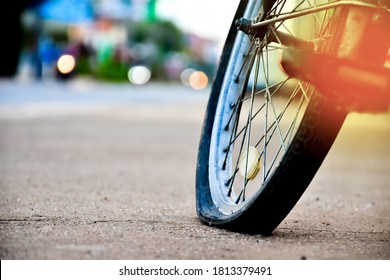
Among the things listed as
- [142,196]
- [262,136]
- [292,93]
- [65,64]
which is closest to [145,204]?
[142,196]

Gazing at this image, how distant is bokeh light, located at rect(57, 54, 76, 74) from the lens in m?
28.9

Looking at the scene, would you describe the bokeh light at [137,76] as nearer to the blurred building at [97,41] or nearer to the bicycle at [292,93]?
the blurred building at [97,41]

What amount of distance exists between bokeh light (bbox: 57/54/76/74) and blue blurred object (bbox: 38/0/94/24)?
4.91 feet

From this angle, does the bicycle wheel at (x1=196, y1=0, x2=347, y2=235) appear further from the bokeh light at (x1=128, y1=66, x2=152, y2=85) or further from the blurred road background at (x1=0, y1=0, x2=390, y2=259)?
the bokeh light at (x1=128, y1=66, x2=152, y2=85)

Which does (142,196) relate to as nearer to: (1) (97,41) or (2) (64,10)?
(2) (64,10)

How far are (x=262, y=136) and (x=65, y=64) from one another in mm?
26510

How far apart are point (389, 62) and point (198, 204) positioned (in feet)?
3.12

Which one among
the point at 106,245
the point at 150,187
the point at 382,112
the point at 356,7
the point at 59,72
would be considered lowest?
the point at 59,72

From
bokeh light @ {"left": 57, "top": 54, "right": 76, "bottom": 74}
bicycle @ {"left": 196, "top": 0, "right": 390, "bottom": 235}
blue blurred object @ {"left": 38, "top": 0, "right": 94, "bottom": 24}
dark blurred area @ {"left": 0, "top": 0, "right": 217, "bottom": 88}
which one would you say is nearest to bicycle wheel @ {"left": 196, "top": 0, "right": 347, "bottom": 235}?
bicycle @ {"left": 196, "top": 0, "right": 390, "bottom": 235}

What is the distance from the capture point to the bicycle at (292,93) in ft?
7.89

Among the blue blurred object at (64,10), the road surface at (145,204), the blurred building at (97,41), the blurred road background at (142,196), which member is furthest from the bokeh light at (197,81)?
the road surface at (145,204)

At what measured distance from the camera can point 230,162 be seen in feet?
12.0
